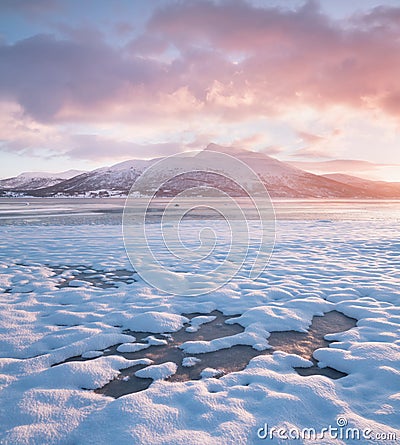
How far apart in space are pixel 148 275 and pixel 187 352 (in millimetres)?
4493

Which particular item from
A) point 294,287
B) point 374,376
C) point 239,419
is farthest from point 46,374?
point 294,287

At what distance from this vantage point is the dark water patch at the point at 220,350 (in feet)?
12.7

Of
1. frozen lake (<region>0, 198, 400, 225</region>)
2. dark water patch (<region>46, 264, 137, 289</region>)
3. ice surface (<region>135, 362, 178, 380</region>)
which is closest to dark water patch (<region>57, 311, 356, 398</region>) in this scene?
ice surface (<region>135, 362, 178, 380</region>)

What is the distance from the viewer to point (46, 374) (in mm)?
3887

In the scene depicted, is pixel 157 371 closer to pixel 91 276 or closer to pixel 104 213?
pixel 91 276

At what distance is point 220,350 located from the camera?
467 centimetres

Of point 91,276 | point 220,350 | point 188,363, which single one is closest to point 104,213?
point 91,276

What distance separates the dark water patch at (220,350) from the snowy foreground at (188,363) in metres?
0.14

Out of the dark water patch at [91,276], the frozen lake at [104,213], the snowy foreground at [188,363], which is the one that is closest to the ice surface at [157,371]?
the snowy foreground at [188,363]

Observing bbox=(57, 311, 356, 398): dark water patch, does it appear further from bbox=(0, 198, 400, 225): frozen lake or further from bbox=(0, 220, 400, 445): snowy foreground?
bbox=(0, 198, 400, 225): frozen lake

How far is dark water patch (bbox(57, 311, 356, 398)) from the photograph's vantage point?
388 centimetres

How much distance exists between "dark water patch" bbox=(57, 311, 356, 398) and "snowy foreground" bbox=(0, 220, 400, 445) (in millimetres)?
139

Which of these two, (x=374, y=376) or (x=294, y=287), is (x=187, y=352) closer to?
(x=374, y=376)

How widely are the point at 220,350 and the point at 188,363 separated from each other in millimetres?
657
